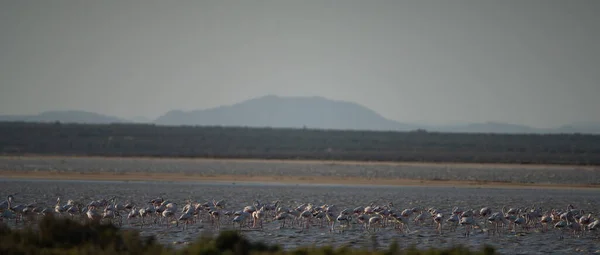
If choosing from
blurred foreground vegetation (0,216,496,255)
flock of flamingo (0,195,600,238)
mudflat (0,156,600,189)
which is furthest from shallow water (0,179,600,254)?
mudflat (0,156,600,189)

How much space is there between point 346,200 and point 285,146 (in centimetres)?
4839

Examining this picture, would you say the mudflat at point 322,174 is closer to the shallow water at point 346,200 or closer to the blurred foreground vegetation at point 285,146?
the shallow water at point 346,200

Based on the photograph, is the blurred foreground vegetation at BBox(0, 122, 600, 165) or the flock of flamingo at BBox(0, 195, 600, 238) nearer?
the flock of flamingo at BBox(0, 195, 600, 238)

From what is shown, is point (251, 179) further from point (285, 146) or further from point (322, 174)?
point (285, 146)

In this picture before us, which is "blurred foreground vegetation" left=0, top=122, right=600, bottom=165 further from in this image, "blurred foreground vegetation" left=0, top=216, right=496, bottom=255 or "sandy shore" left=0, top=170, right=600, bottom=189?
"blurred foreground vegetation" left=0, top=216, right=496, bottom=255

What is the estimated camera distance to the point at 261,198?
31.8 m

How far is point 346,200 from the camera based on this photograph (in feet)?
103

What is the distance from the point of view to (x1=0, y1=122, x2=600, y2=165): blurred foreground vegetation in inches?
2685

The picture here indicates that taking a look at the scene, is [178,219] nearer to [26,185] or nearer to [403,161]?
[26,185]

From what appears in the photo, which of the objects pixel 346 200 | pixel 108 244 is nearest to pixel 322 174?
pixel 346 200

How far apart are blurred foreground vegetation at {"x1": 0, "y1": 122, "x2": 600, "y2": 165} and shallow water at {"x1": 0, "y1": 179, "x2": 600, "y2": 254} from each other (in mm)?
29101

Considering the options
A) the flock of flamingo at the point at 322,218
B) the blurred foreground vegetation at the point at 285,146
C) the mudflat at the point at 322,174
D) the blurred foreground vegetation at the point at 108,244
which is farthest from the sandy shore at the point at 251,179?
the blurred foreground vegetation at the point at 108,244

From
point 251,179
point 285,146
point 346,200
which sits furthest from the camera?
point 285,146

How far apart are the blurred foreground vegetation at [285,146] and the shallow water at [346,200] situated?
29.1m
